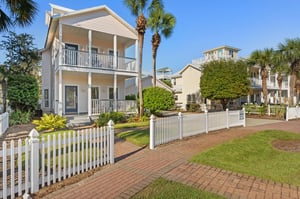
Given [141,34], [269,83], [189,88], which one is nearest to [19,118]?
[141,34]

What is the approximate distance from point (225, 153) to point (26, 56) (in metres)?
24.6

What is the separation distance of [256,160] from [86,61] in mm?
13376

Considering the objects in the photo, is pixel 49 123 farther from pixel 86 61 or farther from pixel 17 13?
pixel 86 61

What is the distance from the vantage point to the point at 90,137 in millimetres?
5043

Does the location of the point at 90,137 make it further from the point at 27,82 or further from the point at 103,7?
the point at 103,7

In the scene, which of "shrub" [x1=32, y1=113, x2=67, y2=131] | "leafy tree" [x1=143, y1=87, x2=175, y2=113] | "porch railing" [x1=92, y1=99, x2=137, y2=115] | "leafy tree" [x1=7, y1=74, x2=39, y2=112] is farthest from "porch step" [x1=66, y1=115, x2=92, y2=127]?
"leafy tree" [x1=143, y1=87, x2=175, y2=113]

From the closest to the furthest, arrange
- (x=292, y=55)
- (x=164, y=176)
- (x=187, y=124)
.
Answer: (x=164, y=176), (x=187, y=124), (x=292, y=55)

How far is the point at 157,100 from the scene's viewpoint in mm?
15945

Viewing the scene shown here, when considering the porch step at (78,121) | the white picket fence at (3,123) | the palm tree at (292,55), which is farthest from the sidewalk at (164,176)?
the palm tree at (292,55)

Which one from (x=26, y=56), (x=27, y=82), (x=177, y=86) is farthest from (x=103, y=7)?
(x=177, y=86)

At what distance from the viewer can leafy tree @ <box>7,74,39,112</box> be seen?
14.2 meters

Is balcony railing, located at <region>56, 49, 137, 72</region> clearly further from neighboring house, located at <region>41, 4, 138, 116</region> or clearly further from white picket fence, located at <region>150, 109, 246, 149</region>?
white picket fence, located at <region>150, 109, 246, 149</region>

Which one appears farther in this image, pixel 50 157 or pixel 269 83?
pixel 269 83

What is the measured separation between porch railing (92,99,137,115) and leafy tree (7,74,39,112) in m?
4.47
